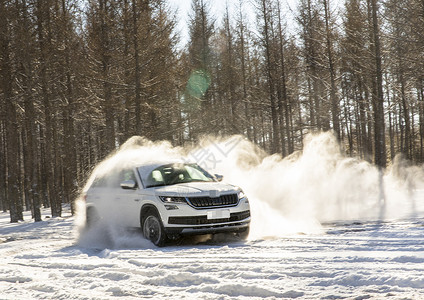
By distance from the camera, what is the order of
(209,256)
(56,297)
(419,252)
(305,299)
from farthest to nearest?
1. (209,256)
2. (419,252)
3. (56,297)
4. (305,299)

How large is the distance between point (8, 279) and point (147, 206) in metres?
3.26

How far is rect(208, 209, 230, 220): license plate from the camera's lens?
9.38 metres

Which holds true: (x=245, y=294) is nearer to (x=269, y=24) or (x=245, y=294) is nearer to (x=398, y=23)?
(x=398, y=23)

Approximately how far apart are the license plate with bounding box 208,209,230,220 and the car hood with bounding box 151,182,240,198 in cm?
33

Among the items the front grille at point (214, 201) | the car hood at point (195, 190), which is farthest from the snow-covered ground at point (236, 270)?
the car hood at point (195, 190)

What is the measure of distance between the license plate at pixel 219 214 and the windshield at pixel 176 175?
127 cm

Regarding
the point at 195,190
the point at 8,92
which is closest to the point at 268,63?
the point at 8,92

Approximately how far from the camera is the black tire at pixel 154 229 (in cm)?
934

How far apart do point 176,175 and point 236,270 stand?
14.6ft

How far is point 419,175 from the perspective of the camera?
33344 millimetres

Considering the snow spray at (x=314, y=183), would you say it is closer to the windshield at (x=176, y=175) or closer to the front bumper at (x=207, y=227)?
the windshield at (x=176, y=175)

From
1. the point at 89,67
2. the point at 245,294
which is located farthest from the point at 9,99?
the point at 245,294

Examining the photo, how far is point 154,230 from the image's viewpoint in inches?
376

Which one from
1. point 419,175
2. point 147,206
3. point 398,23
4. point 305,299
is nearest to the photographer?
point 305,299
